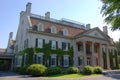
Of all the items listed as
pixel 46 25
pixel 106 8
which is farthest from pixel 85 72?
pixel 106 8

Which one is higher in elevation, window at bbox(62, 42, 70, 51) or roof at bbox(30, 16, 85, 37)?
roof at bbox(30, 16, 85, 37)

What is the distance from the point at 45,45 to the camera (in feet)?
98.4

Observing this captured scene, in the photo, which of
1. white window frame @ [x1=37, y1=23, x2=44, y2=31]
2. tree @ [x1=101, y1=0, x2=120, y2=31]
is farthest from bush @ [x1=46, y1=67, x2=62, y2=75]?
tree @ [x1=101, y1=0, x2=120, y2=31]

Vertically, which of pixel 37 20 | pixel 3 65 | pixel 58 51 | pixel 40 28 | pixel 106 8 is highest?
pixel 37 20

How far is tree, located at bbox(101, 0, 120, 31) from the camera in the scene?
7.81m

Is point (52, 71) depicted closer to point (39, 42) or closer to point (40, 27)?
point (39, 42)

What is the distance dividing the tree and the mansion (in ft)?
69.5

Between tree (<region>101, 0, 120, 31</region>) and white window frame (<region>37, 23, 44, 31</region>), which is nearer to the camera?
tree (<region>101, 0, 120, 31</region>)

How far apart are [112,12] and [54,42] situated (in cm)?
Result: 2365

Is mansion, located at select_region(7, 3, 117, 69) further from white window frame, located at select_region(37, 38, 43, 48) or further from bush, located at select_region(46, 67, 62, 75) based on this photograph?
bush, located at select_region(46, 67, 62, 75)

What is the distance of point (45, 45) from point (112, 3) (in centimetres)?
2302

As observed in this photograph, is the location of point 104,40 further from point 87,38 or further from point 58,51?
point 58,51

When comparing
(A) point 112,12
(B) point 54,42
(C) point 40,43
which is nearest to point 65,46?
(B) point 54,42

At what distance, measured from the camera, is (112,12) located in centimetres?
845
